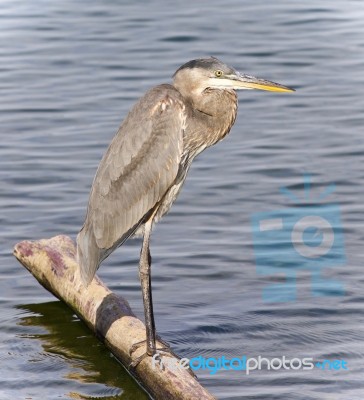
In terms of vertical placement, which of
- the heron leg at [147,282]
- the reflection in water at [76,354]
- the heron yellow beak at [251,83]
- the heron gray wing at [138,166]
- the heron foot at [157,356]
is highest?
the heron yellow beak at [251,83]

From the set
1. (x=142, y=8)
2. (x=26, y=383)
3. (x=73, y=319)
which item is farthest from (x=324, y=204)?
Answer: (x=142, y=8)

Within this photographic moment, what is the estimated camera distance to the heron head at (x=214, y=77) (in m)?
8.09

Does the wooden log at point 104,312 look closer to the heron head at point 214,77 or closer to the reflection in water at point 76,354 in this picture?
the reflection in water at point 76,354

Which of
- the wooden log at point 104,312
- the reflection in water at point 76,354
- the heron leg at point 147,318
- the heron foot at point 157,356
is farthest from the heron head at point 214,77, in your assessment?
the reflection in water at point 76,354

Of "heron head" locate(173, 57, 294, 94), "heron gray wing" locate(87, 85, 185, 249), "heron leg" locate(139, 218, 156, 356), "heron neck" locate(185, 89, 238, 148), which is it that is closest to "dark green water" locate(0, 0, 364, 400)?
"heron leg" locate(139, 218, 156, 356)

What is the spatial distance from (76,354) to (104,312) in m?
0.63

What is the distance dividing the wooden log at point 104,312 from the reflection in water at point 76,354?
0.15 meters

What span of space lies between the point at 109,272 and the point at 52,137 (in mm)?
4051

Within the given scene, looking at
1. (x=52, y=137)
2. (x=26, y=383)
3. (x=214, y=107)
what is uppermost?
(x=214, y=107)

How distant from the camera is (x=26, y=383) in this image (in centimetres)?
829

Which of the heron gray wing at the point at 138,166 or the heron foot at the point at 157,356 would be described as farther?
the heron gray wing at the point at 138,166

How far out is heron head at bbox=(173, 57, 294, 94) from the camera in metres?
8.09

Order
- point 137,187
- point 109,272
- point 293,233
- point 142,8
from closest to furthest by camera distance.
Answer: point 137,187, point 109,272, point 293,233, point 142,8

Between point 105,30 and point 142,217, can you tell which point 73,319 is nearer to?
point 142,217
